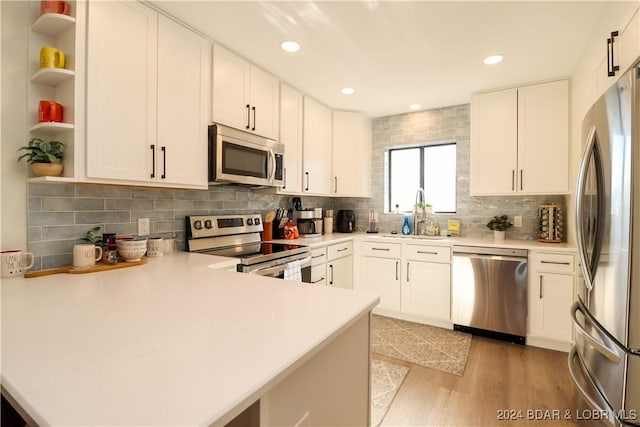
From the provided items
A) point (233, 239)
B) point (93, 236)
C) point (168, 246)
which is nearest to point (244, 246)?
point (233, 239)

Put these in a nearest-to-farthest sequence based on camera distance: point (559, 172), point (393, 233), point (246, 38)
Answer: point (246, 38) < point (559, 172) < point (393, 233)

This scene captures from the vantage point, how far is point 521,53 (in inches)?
94.8

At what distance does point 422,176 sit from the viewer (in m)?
3.96

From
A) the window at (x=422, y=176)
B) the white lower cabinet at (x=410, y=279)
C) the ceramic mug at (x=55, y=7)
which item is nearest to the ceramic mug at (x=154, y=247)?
the ceramic mug at (x=55, y=7)

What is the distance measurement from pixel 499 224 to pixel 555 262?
685 millimetres

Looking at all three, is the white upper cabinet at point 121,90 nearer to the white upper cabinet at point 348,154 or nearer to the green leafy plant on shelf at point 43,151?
the green leafy plant on shelf at point 43,151

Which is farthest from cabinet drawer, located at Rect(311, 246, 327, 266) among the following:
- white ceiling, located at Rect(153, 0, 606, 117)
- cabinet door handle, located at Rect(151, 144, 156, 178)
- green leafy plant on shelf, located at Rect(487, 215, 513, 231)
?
green leafy plant on shelf, located at Rect(487, 215, 513, 231)

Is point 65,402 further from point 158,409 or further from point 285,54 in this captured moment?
point 285,54

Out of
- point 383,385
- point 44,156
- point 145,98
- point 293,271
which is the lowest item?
point 383,385

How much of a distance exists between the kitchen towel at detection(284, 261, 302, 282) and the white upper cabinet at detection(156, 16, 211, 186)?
0.91 metres

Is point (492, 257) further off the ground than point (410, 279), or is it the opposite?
point (492, 257)

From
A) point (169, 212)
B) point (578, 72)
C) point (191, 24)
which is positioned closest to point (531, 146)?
point (578, 72)

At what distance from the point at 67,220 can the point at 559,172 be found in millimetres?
3862

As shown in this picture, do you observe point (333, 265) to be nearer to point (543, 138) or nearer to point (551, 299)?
point (551, 299)
